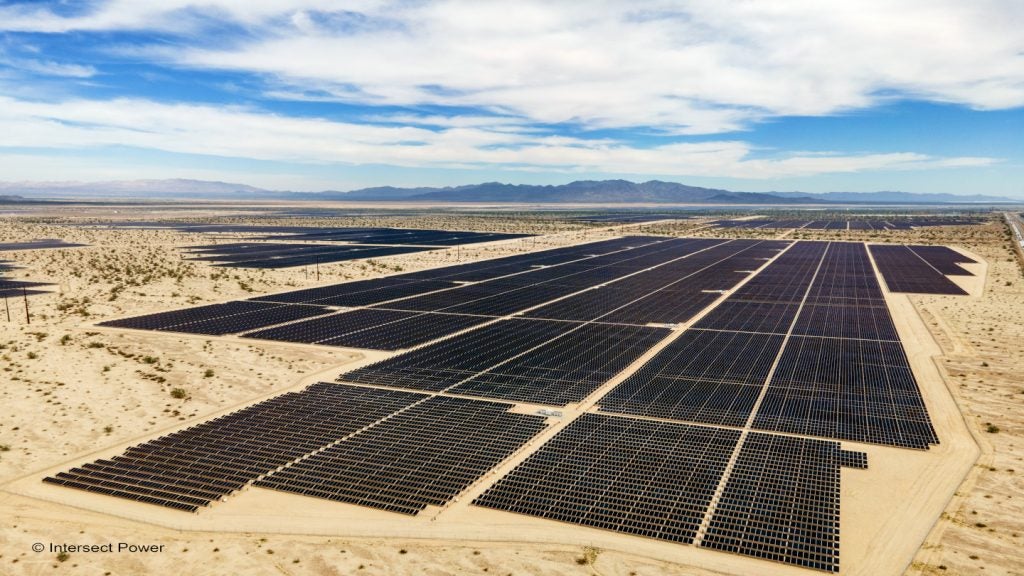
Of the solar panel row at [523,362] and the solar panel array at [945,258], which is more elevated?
the solar panel array at [945,258]

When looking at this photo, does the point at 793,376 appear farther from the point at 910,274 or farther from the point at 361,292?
the point at 910,274

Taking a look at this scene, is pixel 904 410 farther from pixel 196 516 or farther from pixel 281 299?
pixel 281 299

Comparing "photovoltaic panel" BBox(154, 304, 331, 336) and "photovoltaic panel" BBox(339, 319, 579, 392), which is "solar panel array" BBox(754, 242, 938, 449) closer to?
"photovoltaic panel" BBox(339, 319, 579, 392)

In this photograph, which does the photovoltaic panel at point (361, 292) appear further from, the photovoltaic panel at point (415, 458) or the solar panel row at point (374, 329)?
the photovoltaic panel at point (415, 458)

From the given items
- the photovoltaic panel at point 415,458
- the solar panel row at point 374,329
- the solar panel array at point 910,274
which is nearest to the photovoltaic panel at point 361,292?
the solar panel row at point 374,329

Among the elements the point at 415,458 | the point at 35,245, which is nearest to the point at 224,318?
the point at 415,458

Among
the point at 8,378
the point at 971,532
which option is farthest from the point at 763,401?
the point at 8,378
